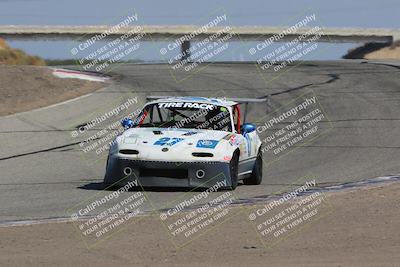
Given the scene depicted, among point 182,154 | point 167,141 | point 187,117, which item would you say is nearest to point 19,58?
point 187,117

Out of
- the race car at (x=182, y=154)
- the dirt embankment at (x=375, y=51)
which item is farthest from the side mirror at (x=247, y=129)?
the dirt embankment at (x=375, y=51)

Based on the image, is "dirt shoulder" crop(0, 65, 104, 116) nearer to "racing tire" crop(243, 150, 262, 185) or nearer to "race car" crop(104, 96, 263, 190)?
"race car" crop(104, 96, 263, 190)

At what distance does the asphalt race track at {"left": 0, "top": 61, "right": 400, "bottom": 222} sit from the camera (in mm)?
12328

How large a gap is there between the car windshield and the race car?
0.01 metres

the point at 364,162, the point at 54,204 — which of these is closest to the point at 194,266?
the point at 54,204

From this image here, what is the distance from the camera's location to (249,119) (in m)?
21.5

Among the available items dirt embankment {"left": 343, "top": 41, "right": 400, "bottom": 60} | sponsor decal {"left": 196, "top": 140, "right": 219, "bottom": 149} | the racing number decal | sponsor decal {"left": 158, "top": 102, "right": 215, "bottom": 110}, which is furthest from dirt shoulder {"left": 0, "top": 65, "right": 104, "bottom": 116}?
dirt embankment {"left": 343, "top": 41, "right": 400, "bottom": 60}

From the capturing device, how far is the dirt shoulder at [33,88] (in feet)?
69.6

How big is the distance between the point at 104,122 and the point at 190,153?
8.67 meters

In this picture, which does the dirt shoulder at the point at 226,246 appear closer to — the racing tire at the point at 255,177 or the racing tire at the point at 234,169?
the racing tire at the point at 234,169

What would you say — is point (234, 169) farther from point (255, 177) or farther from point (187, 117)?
point (187, 117)

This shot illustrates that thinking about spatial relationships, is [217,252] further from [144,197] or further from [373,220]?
[144,197]

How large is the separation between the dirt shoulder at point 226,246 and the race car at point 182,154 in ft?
7.50

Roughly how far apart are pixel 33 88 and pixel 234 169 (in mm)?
11508
